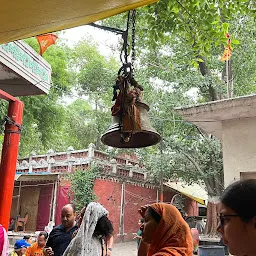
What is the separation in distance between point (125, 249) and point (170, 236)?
1408cm

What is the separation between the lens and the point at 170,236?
2154 millimetres

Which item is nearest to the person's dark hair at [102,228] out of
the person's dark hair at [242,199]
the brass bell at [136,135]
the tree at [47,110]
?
the brass bell at [136,135]

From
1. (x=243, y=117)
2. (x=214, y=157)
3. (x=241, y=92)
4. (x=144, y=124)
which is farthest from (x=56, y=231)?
(x=241, y=92)

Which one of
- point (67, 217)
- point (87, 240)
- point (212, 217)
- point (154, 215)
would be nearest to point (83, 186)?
point (212, 217)

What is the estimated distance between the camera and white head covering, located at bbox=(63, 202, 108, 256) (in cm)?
350

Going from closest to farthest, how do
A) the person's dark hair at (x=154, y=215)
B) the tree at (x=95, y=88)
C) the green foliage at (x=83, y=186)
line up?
the person's dark hair at (x=154, y=215)
the green foliage at (x=83, y=186)
the tree at (x=95, y=88)

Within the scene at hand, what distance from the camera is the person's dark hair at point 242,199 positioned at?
1234 mm

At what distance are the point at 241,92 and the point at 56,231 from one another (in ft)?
37.1

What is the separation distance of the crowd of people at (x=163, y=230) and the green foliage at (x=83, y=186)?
12.0 meters

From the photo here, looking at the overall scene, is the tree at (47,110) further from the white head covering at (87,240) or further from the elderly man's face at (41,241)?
the white head covering at (87,240)

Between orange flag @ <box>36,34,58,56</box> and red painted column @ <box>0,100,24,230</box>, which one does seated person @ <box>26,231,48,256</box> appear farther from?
orange flag @ <box>36,34,58,56</box>

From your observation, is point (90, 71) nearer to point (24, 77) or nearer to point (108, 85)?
point (108, 85)

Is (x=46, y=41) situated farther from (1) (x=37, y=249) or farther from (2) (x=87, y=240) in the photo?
(2) (x=87, y=240)

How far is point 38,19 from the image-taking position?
2.00 meters
